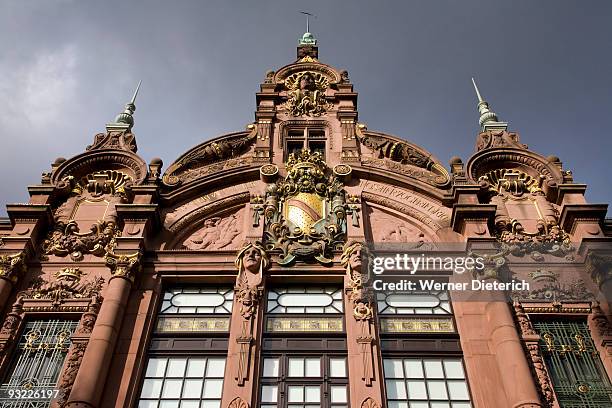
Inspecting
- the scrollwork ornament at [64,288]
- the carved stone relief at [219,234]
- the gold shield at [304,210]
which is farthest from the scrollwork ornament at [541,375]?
the scrollwork ornament at [64,288]

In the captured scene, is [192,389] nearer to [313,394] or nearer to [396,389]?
[313,394]

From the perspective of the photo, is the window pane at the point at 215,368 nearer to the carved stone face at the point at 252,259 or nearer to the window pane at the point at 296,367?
the window pane at the point at 296,367

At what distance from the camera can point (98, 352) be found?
49.3 ft

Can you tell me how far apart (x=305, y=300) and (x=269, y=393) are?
3.11 meters

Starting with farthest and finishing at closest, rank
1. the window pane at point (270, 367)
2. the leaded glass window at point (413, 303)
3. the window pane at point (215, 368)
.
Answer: the leaded glass window at point (413, 303)
the window pane at point (215, 368)
the window pane at point (270, 367)

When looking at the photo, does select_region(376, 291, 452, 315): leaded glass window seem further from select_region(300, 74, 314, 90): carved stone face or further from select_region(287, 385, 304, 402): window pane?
select_region(300, 74, 314, 90): carved stone face

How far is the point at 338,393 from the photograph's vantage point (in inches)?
590

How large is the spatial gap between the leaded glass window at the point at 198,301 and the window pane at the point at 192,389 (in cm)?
222

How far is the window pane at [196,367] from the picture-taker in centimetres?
1563

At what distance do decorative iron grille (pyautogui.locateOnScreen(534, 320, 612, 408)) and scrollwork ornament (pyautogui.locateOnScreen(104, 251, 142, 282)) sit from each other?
10453 millimetres

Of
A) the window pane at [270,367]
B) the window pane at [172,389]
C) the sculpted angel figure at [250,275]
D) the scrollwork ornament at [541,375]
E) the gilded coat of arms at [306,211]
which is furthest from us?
the gilded coat of arms at [306,211]

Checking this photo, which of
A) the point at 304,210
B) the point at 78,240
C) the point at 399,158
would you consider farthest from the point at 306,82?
the point at 78,240

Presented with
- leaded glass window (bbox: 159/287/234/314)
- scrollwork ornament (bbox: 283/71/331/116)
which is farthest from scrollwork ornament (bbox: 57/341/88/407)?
scrollwork ornament (bbox: 283/71/331/116)

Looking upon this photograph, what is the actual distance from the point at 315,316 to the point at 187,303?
3.45 m
